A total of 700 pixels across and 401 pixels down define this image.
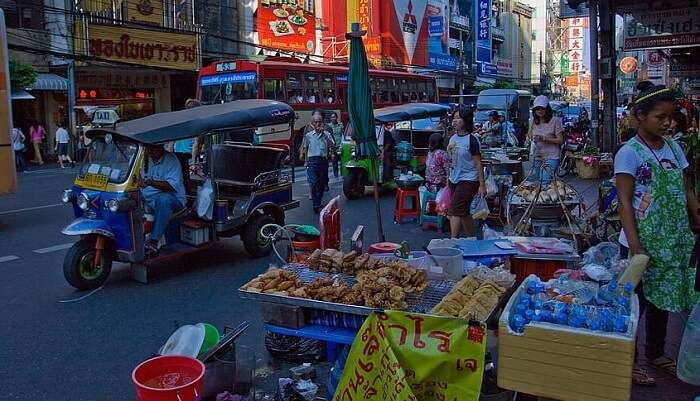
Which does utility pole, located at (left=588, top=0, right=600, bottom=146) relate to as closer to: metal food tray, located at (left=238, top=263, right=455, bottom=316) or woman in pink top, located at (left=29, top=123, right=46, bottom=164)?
metal food tray, located at (left=238, top=263, right=455, bottom=316)

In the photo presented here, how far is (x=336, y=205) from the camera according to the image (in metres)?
6.57

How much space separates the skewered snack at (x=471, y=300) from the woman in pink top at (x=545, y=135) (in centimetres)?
595

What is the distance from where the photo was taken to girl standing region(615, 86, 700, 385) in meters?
4.00

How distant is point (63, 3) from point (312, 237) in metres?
20.4

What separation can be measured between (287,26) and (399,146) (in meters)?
19.3

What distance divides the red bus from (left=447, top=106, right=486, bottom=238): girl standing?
411 inches

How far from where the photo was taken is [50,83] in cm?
2198

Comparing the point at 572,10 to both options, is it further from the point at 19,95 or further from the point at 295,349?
the point at 19,95

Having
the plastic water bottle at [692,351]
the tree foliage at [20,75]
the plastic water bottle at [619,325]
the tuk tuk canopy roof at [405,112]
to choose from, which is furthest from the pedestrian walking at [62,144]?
the plastic water bottle at [619,325]

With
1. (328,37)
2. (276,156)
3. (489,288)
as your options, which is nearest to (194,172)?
(276,156)

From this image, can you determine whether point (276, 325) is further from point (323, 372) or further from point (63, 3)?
point (63, 3)

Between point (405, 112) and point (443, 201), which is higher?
point (405, 112)

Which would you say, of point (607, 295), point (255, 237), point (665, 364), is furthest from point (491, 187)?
point (607, 295)

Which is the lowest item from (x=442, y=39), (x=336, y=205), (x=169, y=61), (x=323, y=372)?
(x=323, y=372)
